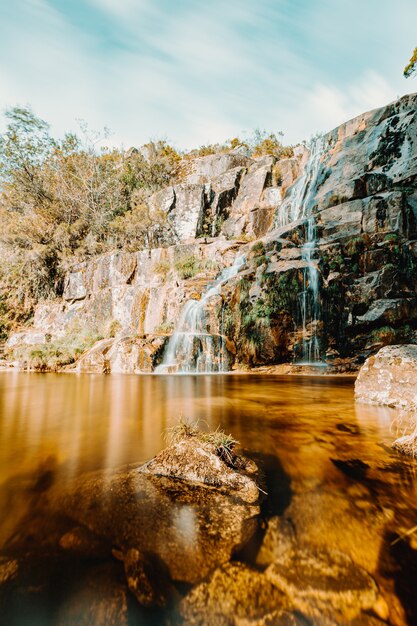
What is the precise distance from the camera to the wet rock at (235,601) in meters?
1.15

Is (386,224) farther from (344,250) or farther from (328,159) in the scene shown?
(328,159)

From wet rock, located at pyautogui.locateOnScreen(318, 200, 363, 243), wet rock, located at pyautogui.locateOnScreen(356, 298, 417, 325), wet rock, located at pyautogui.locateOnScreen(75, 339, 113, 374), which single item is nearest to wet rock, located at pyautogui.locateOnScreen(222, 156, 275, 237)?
wet rock, located at pyautogui.locateOnScreen(318, 200, 363, 243)

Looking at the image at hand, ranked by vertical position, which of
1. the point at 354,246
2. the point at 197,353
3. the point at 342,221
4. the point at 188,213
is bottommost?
the point at 197,353

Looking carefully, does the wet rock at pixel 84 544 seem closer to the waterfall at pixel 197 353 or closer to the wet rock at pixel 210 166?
the waterfall at pixel 197 353

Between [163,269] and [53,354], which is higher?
[163,269]

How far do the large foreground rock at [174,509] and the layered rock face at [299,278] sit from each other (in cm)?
879

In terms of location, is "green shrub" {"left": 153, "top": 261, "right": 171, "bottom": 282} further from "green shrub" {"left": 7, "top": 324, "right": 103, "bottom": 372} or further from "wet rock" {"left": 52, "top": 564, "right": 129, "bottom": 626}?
"wet rock" {"left": 52, "top": 564, "right": 129, "bottom": 626}

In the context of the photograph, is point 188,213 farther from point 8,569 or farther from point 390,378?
point 8,569

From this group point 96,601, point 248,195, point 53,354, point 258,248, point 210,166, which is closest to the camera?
point 96,601

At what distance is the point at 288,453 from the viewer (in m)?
2.82

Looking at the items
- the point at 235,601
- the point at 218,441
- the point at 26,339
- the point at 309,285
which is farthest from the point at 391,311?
the point at 26,339

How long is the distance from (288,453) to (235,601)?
1.72 metres

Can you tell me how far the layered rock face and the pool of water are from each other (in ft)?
17.5


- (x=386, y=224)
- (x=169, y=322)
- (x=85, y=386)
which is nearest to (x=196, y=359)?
(x=169, y=322)
